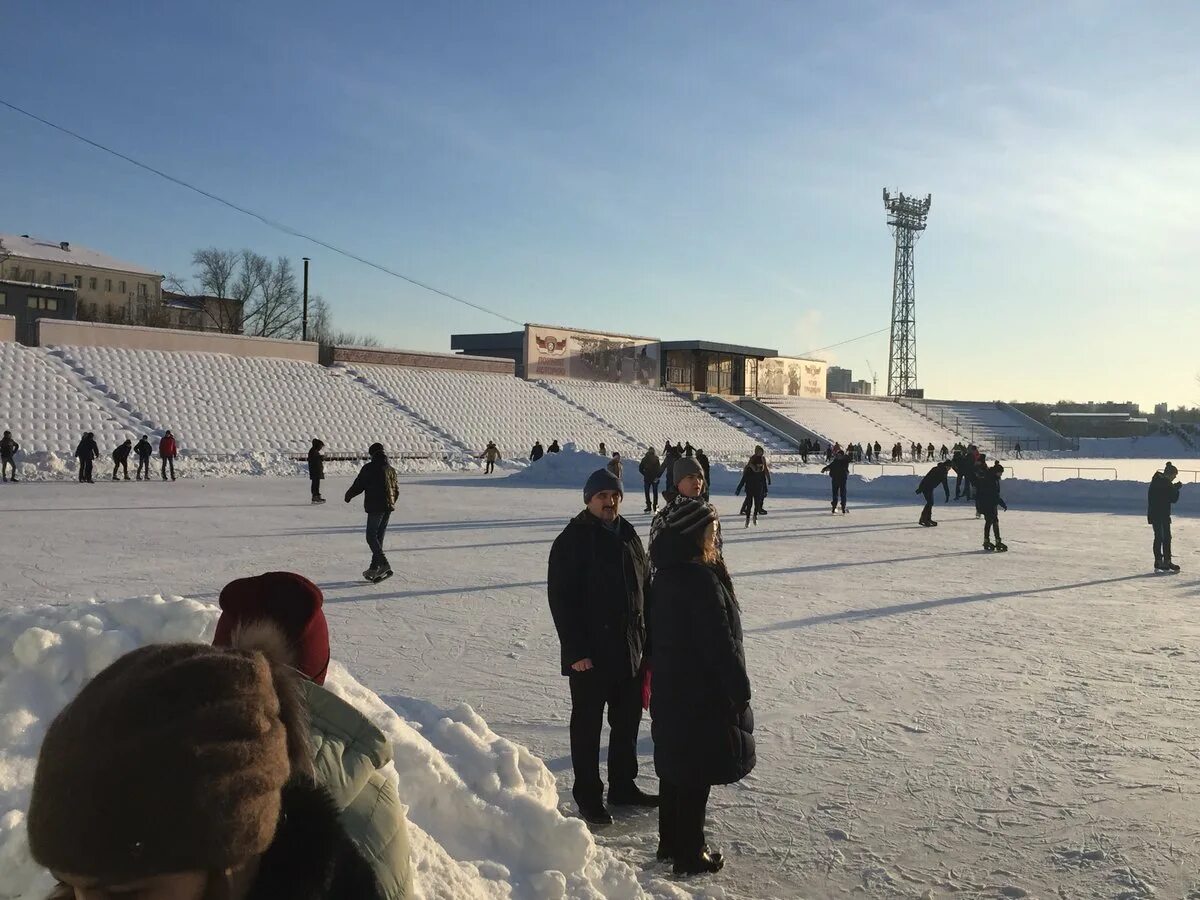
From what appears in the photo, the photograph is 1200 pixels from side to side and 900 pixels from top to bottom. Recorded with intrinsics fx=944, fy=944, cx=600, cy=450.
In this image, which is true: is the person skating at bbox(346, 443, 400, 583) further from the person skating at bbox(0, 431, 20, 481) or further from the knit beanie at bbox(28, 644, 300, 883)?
the person skating at bbox(0, 431, 20, 481)

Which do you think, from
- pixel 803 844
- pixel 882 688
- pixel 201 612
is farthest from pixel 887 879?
pixel 201 612

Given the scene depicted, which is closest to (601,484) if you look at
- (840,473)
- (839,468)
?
(839,468)

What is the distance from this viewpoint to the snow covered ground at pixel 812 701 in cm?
363

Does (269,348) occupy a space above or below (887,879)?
above

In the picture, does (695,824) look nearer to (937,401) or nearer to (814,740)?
(814,740)

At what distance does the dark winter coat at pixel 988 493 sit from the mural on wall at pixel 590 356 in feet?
128

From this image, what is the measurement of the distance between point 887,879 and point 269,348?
1688 inches

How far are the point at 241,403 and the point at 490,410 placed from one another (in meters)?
11.9

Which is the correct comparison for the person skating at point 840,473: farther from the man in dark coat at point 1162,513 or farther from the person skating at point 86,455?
the person skating at point 86,455

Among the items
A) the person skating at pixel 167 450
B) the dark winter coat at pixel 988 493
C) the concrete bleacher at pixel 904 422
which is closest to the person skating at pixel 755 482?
the dark winter coat at pixel 988 493

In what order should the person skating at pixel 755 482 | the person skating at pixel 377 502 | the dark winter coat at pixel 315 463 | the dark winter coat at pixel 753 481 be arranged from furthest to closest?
the dark winter coat at pixel 315 463, the dark winter coat at pixel 753 481, the person skating at pixel 755 482, the person skating at pixel 377 502

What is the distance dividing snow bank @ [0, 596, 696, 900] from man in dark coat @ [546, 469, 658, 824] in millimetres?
329

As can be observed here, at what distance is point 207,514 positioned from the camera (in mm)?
16969

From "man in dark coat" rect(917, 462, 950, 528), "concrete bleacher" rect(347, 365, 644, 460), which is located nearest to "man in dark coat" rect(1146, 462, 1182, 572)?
"man in dark coat" rect(917, 462, 950, 528)
